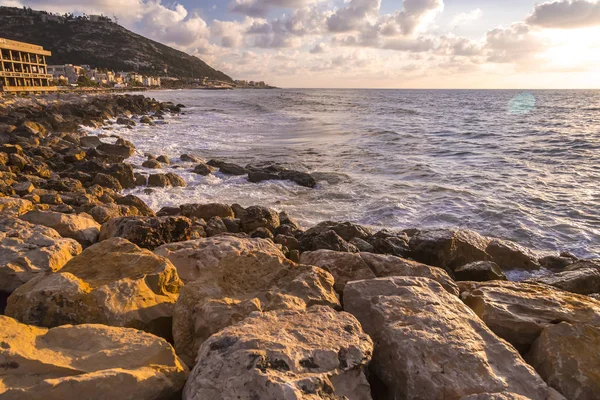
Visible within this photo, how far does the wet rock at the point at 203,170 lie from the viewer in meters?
14.2

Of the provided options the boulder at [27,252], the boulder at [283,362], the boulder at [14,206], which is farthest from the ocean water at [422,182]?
the boulder at [283,362]

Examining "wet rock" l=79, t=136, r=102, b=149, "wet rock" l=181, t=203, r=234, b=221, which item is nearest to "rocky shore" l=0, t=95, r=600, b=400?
"wet rock" l=181, t=203, r=234, b=221

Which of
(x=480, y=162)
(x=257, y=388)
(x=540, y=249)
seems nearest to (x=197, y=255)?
(x=257, y=388)

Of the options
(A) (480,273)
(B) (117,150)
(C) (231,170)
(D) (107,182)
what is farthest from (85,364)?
(B) (117,150)

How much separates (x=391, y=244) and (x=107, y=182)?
8134 mm

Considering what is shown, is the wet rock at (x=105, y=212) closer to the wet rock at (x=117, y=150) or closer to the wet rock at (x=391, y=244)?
the wet rock at (x=391, y=244)

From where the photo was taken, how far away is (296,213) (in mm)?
10492

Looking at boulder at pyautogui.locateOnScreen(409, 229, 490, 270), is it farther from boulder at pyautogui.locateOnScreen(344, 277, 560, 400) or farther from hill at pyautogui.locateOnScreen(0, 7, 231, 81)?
hill at pyautogui.locateOnScreen(0, 7, 231, 81)

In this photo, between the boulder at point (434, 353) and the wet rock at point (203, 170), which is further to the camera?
the wet rock at point (203, 170)

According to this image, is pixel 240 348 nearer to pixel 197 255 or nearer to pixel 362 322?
pixel 362 322

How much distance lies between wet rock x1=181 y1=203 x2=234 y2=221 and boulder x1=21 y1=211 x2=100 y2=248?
2.94 meters

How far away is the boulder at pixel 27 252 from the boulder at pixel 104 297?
349mm

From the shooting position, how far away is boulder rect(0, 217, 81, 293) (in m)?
3.84

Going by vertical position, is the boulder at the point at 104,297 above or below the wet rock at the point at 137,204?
above
